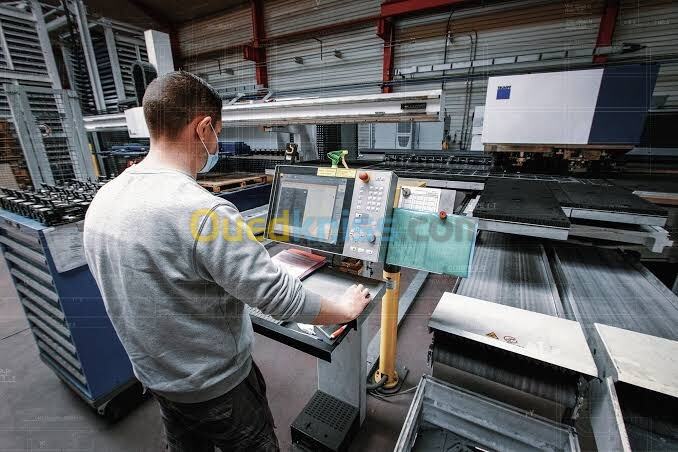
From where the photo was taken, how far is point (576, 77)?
92.9 inches

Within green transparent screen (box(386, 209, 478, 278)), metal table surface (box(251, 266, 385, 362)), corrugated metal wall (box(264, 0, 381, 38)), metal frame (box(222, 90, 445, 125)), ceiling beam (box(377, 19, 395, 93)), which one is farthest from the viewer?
corrugated metal wall (box(264, 0, 381, 38))

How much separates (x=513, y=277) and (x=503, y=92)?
194 cm

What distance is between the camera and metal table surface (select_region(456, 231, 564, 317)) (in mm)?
1300

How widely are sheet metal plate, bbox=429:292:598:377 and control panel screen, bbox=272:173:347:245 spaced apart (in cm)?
52

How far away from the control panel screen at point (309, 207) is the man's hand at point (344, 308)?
0.25m

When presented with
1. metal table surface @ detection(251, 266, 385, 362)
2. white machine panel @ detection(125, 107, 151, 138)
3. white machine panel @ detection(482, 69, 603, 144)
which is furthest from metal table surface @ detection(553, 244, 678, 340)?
white machine panel @ detection(125, 107, 151, 138)

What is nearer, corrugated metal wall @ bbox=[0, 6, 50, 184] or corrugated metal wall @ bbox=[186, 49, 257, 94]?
corrugated metal wall @ bbox=[0, 6, 50, 184]

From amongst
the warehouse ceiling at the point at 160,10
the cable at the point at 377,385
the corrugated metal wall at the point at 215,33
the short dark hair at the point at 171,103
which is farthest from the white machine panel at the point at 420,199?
the warehouse ceiling at the point at 160,10

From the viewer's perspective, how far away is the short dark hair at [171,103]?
0.73 meters

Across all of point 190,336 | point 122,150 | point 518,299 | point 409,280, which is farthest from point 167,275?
point 122,150

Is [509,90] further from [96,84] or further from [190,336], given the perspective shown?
[96,84]

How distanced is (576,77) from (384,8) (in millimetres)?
2662

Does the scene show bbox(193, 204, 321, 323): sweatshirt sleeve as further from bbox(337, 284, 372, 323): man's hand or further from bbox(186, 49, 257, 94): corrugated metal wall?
bbox(186, 49, 257, 94): corrugated metal wall

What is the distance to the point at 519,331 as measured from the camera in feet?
3.17
